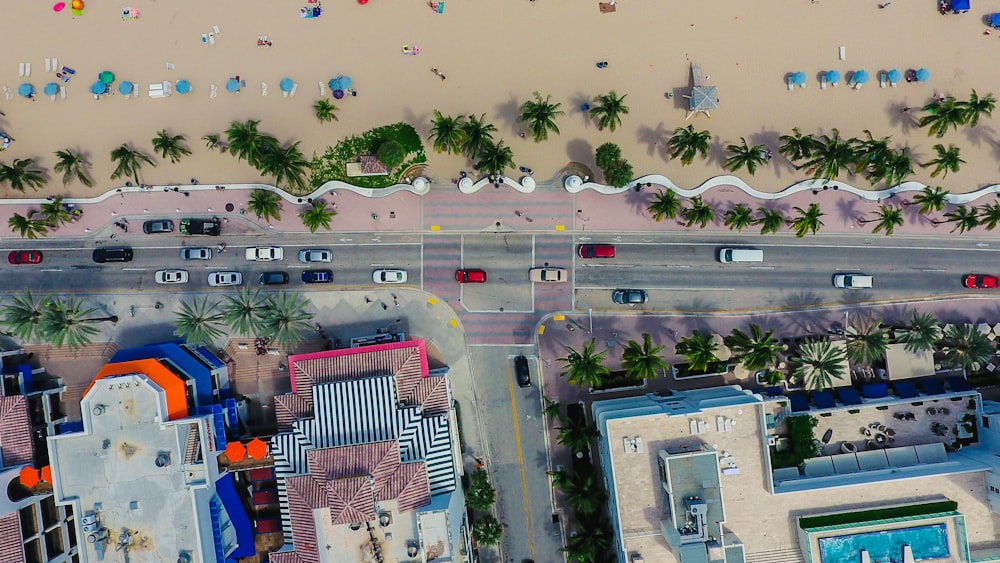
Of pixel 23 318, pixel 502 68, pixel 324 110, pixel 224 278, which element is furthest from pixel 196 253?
pixel 502 68

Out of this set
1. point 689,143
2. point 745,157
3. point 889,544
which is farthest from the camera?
point 745,157

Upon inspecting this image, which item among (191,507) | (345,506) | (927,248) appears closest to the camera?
(345,506)

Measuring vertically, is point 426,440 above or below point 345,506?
above

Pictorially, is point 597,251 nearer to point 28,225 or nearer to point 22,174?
point 28,225

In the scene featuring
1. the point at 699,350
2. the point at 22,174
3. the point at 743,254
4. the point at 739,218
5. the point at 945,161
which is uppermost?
the point at 22,174

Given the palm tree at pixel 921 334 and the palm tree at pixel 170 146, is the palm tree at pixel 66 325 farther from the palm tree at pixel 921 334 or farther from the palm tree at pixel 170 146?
the palm tree at pixel 921 334

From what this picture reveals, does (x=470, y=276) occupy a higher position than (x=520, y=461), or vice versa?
(x=470, y=276)

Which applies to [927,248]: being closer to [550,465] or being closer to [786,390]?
[786,390]

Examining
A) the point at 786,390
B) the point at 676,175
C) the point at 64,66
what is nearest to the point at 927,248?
the point at 786,390
